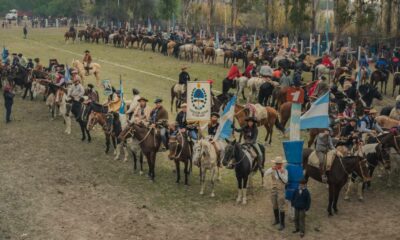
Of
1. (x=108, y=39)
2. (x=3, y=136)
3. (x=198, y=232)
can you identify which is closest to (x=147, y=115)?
(x=198, y=232)

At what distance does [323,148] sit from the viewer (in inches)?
589

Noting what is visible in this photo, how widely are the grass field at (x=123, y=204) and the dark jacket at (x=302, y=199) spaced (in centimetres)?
88

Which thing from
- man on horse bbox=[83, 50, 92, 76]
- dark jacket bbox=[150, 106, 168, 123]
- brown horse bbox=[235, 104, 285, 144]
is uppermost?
man on horse bbox=[83, 50, 92, 76]

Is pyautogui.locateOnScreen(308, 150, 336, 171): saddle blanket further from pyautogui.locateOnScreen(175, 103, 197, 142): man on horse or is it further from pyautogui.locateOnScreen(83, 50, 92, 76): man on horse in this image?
pyautogui.locateOnScreen(83, 50, 92, 76): man on horse

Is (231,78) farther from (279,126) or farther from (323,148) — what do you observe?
(323,148)

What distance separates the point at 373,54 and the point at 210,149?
33.3m

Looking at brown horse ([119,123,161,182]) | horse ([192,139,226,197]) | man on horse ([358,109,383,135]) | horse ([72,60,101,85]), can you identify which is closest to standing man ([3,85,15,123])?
horse ([72,60,101,85])

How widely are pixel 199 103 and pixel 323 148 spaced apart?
14.2ft

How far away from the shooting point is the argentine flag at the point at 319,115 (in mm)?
14859

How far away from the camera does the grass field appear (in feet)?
46.3

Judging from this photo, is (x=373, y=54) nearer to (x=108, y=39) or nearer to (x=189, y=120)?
(x=108, y=39)

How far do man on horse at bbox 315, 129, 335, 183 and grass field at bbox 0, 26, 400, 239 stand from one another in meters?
1.33

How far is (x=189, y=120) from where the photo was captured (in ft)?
56.6

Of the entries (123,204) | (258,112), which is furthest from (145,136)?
(258,112)
